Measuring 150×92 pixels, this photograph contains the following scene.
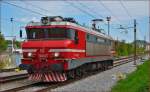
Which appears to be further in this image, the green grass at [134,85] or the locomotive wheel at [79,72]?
the locomotive wheel at [79,72]

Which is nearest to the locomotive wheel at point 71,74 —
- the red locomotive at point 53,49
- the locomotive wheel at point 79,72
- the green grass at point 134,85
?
the red locomotive at point 53,49

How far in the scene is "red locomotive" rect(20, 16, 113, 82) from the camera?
20.3 m

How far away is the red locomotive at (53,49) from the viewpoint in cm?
2028

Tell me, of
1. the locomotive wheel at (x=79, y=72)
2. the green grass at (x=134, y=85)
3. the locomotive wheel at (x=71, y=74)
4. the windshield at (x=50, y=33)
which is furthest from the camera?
the locomotive wheel at (x=79, y=72)

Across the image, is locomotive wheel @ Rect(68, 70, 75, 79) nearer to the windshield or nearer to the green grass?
the windshield

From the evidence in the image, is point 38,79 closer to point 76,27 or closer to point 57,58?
point 57,58

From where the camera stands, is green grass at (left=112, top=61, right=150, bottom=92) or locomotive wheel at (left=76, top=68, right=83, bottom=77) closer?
green grass at (left=112, top=61, right=150, bottom=92)

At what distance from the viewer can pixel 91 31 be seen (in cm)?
2595

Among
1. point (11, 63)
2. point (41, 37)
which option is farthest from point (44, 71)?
point (11, 63)

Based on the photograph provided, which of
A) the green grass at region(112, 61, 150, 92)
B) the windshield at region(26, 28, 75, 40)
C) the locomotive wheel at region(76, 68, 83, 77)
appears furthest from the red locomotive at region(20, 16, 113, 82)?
the green grass at region(112, 61, 150, 92)

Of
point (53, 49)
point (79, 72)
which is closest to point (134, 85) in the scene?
point (53, 49)

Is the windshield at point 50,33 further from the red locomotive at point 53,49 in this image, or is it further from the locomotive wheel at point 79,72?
the locomotive wheel at point 79,72

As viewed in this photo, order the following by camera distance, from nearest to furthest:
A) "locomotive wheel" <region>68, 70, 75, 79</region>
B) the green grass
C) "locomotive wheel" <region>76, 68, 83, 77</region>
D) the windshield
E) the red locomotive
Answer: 1. the green grass
2. the red locomotive
3. the windshield
4. "locomotive wheel" <region>68, 70, 75, 79</region>
5. "locomotive wheel" <region>76, 68, 83, 77</region>

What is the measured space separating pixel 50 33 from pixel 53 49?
1.25 m
